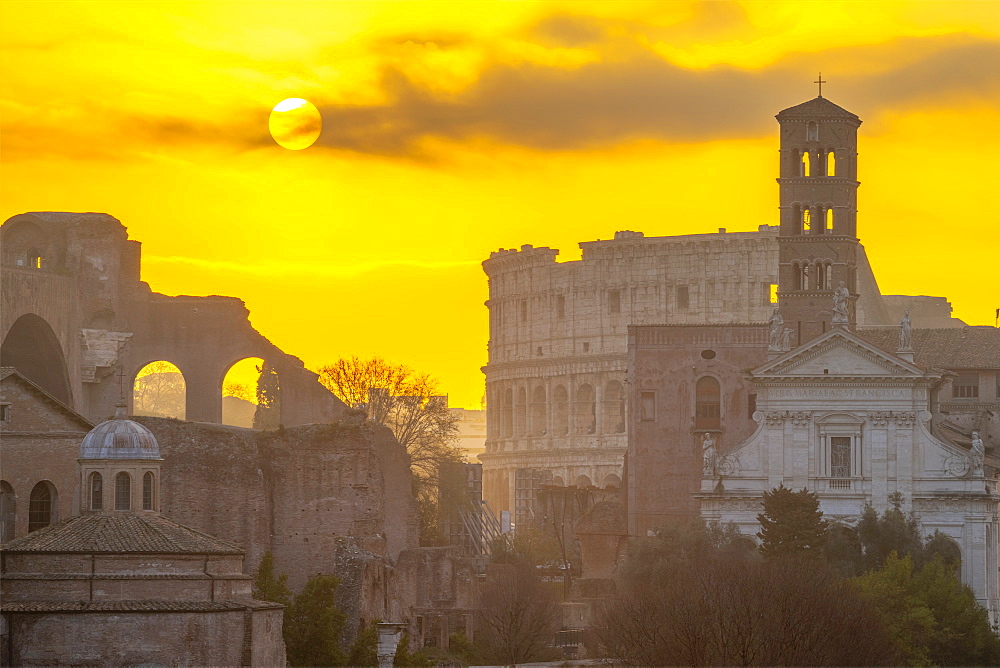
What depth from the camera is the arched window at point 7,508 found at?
4853 centimetres

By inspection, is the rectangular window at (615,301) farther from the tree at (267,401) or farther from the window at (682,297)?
the tree at (267,401)

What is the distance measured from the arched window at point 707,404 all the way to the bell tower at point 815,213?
3133 millimetres

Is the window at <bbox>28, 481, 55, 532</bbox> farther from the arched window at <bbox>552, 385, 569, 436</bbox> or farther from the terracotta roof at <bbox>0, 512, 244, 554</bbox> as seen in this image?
the arched window at <bbox>552, 385, 569, 436</bbox>

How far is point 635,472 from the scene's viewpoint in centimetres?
7350

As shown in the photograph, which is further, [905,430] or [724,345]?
[724,345]

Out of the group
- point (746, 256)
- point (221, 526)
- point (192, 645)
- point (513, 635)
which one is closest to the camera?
point (192, 645)

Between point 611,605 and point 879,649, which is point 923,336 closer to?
point 611,605

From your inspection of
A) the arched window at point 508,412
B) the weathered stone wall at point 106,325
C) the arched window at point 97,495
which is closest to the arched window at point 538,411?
the arched window at point 508,412

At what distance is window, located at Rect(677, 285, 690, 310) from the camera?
110 meters

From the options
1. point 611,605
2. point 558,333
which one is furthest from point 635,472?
point 558,333

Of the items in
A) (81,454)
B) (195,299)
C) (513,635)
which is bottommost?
(513,635)

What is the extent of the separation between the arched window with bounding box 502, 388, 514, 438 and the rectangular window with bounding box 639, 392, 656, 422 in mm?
47094

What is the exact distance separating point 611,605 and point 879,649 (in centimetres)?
1069

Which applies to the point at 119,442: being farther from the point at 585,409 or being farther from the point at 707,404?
the point at 585,409
